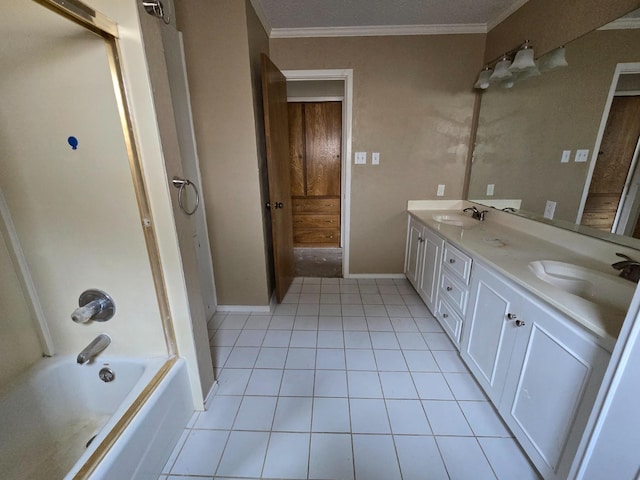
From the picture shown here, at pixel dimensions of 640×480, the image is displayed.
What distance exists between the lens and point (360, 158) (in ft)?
8.61

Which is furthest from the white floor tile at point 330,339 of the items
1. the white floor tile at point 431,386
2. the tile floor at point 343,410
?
the white floor tile at point 431,386

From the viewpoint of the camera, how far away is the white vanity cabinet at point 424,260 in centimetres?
207

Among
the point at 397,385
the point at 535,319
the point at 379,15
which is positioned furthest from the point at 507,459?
the point at 379,15

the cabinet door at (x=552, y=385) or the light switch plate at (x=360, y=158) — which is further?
the light switch plate at (x=360, y=158)

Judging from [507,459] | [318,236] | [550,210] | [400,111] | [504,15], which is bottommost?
[507,459]

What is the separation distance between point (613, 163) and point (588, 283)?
65 centimetres

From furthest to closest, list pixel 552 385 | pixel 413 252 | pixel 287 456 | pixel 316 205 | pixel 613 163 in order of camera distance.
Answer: pixel 316 205, pixel 413 252, pixel 613 163, pixel 287 456, pixel 552 385

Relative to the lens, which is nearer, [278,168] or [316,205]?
[278,168]

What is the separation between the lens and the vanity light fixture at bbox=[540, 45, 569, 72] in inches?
63.7

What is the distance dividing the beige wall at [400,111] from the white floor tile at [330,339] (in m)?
1.16

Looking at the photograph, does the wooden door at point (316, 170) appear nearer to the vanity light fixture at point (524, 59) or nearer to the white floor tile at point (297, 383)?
the vanity light fixture at point (524, 59)

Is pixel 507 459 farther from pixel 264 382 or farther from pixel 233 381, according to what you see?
pixel 233 381

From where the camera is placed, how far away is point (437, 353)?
1.82 meters

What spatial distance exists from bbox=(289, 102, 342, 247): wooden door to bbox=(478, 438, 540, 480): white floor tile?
315 centimetres
